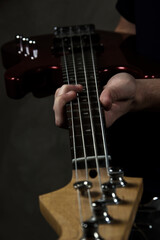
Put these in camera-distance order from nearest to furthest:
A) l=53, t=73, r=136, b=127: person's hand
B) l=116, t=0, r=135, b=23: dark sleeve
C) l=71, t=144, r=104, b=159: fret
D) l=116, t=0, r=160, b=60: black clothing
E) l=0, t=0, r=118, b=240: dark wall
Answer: l=71, t=144, r=104, b=159: fret → l=53, t=73, r=136, b=127: person's hand → l=116, t=0, r=160, b=60: black clothing → l=116, t=0, r=135, b=23: dark sleeve → l=0, t=0, r=118, b=240: dark wall

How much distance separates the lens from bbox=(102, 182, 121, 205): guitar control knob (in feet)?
1.56

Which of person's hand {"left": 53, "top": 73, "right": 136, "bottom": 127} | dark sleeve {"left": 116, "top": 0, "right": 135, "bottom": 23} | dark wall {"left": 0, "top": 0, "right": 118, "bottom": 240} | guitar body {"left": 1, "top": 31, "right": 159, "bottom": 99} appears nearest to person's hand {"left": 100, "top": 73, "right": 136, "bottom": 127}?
person's hand {"left": 53, "top": 73, "right": 136, "bottom": 127}

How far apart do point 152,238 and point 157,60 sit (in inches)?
20.7

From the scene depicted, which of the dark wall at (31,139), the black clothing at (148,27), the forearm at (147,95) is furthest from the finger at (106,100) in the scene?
the dark wall at (31,139)

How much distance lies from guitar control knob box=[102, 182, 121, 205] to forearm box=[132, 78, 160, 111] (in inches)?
15.8

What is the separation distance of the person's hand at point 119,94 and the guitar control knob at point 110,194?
0.85 ft

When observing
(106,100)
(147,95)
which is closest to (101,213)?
(106,100)

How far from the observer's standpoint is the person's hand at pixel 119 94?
769 millimetres

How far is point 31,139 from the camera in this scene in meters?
1.77

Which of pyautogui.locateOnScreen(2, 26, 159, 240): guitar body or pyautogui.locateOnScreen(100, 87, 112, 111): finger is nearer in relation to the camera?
pyautogui.locateOnScreen(2, 26, 159, 240): guitar body

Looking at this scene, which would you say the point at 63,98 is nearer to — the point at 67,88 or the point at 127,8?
the point at 67,88

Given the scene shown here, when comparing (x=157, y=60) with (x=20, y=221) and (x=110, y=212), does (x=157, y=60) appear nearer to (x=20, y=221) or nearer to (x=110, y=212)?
(x=110, y=212)

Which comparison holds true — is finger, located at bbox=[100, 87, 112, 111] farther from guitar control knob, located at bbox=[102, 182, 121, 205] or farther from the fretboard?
guitar control knob, located at bbox=[102, 182, 121, 205]

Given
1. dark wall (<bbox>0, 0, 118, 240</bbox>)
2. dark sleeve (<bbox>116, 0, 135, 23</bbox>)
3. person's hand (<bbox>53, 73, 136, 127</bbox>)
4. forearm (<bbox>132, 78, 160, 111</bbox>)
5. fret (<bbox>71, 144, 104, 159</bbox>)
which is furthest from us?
dark wall (<bbox>0, 0, 118, 240</bbox>)
